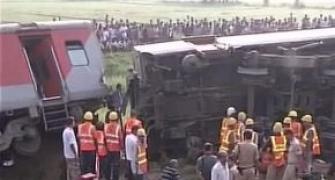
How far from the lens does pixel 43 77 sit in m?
12.5

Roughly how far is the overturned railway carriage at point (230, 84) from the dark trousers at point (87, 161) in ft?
7.00

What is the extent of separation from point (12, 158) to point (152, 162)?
251cm

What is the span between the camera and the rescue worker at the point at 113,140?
10375 mm

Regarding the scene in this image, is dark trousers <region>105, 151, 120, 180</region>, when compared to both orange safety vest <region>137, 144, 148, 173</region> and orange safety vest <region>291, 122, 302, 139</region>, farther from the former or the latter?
orange safety vest <region>291, 122, 302, 139</region>

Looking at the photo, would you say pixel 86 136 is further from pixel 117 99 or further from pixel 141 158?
pixel 117 99

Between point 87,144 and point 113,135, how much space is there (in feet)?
1.41

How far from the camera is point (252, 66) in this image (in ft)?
41.0

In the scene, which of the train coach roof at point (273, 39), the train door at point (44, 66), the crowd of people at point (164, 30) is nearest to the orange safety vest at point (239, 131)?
the train coach roof at point (273, 39)

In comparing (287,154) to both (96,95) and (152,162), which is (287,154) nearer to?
(152,162)

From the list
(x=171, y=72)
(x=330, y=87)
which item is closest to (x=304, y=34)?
(x=330, y=87)

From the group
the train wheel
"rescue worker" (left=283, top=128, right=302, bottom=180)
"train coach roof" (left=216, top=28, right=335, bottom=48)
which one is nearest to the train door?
the train wheel

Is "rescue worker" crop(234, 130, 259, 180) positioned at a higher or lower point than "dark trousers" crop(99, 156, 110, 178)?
higher

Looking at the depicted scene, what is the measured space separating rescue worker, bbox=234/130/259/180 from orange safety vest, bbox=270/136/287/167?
523 millimetres

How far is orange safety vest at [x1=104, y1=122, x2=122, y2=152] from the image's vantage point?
10.4 metres
